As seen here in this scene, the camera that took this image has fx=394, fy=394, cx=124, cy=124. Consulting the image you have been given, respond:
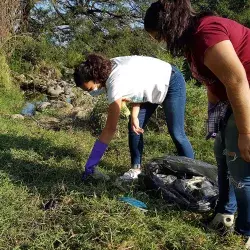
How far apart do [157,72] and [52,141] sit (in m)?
1.73

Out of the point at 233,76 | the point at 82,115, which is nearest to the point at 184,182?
the point at 233,76

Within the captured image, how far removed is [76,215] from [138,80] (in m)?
1.09

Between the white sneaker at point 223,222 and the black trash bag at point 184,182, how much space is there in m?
0.17

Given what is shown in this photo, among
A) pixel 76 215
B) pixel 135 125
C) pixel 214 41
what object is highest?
pixel 214 41

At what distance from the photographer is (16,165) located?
3.24 m

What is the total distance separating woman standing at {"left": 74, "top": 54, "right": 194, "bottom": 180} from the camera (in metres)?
2.71

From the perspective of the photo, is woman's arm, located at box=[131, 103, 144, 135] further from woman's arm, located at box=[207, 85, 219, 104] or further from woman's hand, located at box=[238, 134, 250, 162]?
woman's hand, located at box=[238, 134, 250, 162]

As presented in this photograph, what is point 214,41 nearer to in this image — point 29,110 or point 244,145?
point 244,145

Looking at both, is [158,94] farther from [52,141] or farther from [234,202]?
[52,141]

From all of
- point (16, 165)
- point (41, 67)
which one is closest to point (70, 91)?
point (41, 67)

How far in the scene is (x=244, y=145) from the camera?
173 centimetres

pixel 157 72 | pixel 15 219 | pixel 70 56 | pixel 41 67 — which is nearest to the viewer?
pixel 15 219

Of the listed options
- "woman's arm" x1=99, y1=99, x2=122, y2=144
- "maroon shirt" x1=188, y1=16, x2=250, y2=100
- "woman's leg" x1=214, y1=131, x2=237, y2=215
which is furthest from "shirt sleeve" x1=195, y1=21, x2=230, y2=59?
"woman's arm" x1=99, y1=99, x2=122, y2=144

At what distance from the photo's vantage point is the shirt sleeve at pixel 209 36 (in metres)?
1.65
